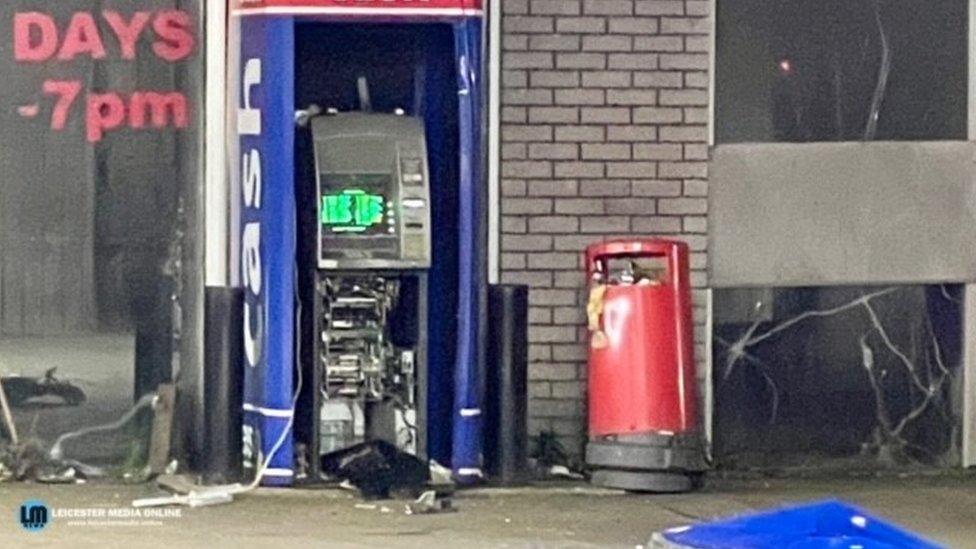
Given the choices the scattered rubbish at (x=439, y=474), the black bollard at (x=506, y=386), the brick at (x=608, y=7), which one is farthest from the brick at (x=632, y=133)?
the scattered rubbish at (x=439, y=474)

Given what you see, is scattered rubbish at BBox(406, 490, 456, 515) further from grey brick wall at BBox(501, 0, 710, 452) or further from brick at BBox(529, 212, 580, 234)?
brick at BBox(529, 212, 580, 234)

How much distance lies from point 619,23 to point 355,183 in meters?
1.72

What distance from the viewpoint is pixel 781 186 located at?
426 inches

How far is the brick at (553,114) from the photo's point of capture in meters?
10.6

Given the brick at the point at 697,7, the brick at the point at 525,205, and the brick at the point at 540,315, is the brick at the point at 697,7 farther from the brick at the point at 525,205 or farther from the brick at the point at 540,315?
the brick at the point at 540,315

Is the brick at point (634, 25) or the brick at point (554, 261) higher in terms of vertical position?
the brick at point (634, 25)

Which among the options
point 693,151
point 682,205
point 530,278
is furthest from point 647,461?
point 693,151

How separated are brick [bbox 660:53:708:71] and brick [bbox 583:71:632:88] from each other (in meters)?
0.19

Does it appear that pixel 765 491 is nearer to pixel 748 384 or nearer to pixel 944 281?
pixel 748 384

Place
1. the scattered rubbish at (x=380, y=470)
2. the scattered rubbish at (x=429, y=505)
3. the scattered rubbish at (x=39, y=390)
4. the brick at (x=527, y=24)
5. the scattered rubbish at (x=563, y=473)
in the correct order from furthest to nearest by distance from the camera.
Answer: the brick at (x=527, y=24), the scattered rubbish at (x=563, y=473), the scattered rubbish at (x=39, y=390), the scattered rubbish at (x=380, y=470), the scattered rubbish at (x=429, y=505)

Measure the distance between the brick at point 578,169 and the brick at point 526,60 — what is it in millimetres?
480

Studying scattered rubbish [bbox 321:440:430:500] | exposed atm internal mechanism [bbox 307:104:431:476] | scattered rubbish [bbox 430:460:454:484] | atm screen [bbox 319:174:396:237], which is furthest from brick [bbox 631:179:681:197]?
scattered rubbish [bbox 321:440:430:500]

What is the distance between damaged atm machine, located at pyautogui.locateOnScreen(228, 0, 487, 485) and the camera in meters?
9.73

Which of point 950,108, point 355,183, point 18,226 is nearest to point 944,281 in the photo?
point 950,108
